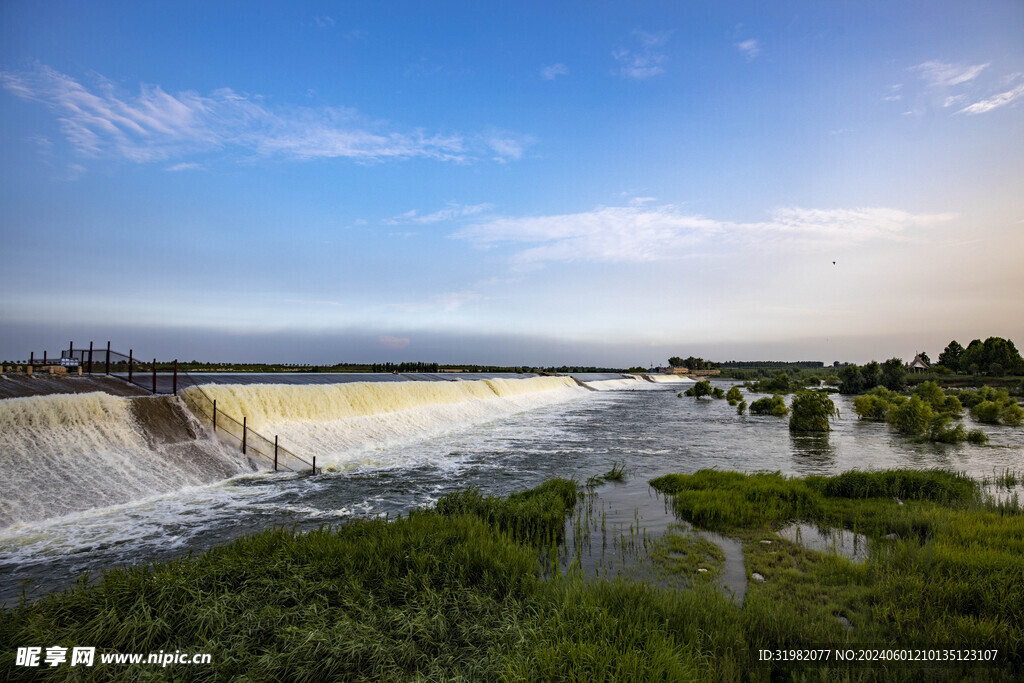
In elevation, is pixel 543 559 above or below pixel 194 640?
below

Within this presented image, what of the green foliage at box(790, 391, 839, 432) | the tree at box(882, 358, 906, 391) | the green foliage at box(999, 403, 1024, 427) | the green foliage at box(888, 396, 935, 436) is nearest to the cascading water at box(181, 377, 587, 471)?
the green foliage at box(790, 391, 839, 432)

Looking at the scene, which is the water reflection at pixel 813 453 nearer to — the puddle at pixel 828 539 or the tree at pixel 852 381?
the puddle at pixel 828 539

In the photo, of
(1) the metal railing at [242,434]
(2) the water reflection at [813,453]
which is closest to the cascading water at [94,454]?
(1) the metal railing at [242,434]

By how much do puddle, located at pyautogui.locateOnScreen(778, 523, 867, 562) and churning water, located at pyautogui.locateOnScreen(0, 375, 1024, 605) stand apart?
3.86 m

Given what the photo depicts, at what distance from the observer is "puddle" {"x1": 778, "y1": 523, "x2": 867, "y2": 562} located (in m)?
8.45

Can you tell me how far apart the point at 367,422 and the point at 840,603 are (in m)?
22.6

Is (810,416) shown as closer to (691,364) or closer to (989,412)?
(989,412)

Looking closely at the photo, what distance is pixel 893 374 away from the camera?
5906 cm

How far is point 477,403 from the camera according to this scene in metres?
39.8

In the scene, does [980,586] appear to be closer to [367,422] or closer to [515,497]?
[515,497]

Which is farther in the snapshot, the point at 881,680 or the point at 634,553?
the point at 634,553

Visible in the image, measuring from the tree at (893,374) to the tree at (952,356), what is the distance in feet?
172

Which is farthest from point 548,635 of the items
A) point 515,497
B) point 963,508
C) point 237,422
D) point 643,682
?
point 237,422

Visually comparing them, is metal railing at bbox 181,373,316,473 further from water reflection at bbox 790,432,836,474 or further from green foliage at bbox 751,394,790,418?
green foliage at bbox 751,394,790,418
